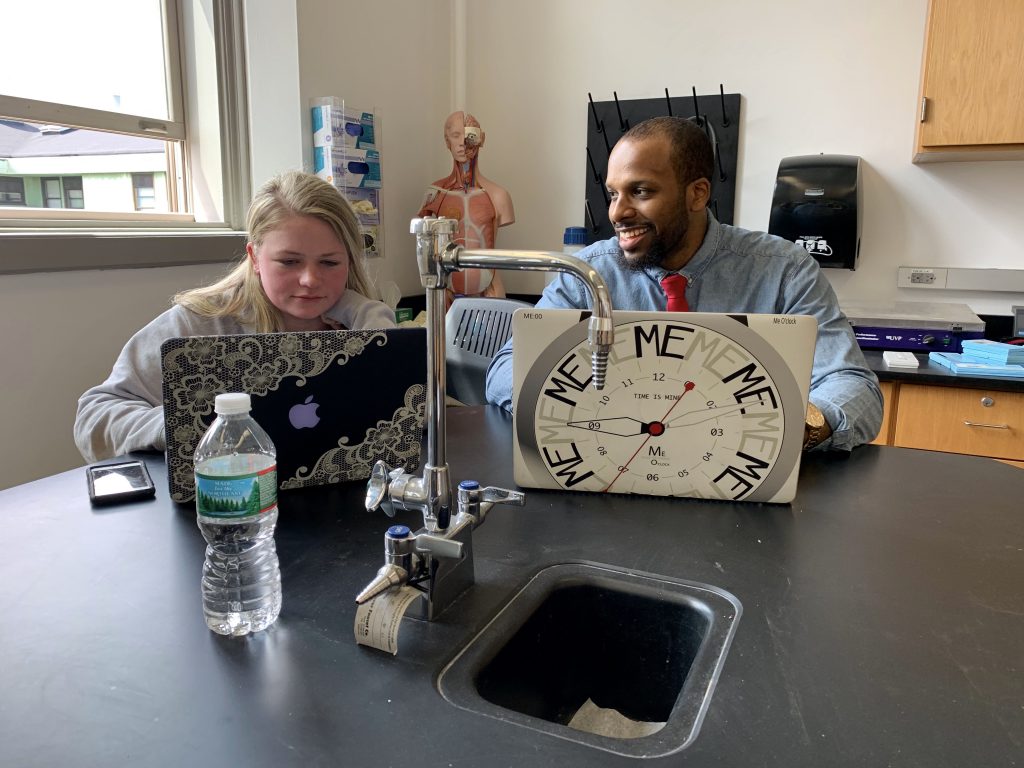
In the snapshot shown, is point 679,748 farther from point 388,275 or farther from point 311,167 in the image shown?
point 388,275

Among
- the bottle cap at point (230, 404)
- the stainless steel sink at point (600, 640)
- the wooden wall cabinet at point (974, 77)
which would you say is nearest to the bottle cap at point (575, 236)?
the wooden wall cabinet at point (974, 77)

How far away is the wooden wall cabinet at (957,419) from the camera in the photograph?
6.82 feet

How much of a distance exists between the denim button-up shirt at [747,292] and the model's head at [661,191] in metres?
0.04

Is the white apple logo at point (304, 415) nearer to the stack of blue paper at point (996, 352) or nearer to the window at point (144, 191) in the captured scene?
the window at point (144, 191)

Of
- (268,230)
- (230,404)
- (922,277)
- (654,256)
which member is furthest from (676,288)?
(922,277)

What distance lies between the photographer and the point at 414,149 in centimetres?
295

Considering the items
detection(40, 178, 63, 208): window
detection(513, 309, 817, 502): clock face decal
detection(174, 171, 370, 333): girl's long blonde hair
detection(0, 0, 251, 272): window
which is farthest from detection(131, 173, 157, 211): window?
detection(513, 309, 817, 502): clock face decal

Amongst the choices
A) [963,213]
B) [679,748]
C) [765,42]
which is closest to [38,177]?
[679,748]

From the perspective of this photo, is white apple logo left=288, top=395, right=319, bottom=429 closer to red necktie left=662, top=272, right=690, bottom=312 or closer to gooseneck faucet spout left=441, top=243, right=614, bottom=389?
gooseneck faucet spout left=441, top=243, right=614, bottom=389

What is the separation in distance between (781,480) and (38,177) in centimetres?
196

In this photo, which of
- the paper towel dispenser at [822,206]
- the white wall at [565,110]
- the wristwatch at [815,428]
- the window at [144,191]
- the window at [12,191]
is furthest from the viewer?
the paper towel dispenser at [822,206]

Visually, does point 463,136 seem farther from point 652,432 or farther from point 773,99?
point 652,432

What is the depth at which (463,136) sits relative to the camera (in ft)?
8.87

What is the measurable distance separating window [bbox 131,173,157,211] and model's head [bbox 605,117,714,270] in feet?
4.74
